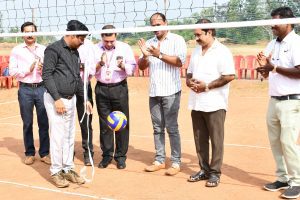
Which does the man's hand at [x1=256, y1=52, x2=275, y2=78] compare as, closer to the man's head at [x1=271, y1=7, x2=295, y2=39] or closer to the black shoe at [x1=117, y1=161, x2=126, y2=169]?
the man's head at [x1=271, y1=7, x2=295, y2=39]

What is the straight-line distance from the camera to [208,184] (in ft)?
20.3

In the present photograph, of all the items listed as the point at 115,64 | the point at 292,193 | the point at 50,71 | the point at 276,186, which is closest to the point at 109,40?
the point at 115,64

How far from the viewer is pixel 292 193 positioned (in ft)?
18.5

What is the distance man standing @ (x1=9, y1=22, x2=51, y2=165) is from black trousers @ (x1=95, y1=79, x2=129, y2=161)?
3.38ft

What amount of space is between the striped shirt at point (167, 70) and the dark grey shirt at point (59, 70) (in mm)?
1218

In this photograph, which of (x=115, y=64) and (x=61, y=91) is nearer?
(x=61, y=91)

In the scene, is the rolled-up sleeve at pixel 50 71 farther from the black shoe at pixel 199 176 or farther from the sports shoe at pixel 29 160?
the black shoe at pixel 199 176

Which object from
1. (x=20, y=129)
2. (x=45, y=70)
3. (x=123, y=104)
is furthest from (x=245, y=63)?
(x=45, y=70)

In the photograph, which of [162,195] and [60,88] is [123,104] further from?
[162,195]

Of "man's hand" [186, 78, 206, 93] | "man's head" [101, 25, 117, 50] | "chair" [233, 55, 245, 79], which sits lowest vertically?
"chair" [233, 55, 245, 79]

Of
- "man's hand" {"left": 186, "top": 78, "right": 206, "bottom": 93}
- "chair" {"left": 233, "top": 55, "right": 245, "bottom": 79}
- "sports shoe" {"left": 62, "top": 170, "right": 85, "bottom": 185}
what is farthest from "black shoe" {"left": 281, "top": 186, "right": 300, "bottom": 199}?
"chair" {"left": 233, "top": 55, "right": 245, "bottom": 79}

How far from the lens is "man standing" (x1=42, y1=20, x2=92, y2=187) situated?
6082mm

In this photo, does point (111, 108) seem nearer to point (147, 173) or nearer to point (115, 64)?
point (115, 64)

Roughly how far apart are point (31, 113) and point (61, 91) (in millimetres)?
1740
